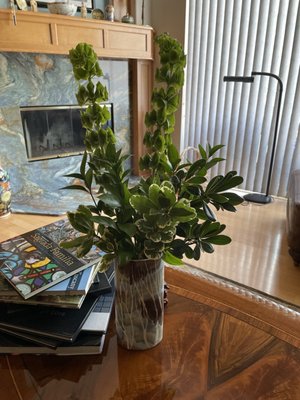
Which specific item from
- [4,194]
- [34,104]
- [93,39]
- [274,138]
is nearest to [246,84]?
[274,138]

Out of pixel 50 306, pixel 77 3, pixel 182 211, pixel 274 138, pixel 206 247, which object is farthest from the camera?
pixel 77 3

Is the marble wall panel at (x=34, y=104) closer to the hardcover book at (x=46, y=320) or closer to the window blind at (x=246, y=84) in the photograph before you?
the window blind at (x=246, y=84)

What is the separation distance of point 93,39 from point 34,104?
29.2 inches

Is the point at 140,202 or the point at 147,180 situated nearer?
the point at 140,202

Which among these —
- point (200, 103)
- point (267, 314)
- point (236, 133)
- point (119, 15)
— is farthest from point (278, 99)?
point (267, 314)

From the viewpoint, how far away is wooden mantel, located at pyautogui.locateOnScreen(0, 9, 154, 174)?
7.53 ft

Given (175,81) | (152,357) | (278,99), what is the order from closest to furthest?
(175,81)
(152,357)
(278,99)

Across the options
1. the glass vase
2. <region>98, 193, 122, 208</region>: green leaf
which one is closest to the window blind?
the glass vase

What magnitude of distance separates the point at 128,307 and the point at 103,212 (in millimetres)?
192

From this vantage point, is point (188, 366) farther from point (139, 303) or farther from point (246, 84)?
point (246, 84)

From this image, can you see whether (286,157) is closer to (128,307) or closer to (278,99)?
(278,99)

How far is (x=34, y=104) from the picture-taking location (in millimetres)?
2717

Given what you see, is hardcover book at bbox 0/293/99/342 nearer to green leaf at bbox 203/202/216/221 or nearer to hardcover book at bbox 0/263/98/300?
hardcover book at bbox 0/263/98/300

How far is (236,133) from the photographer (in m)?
2.99
